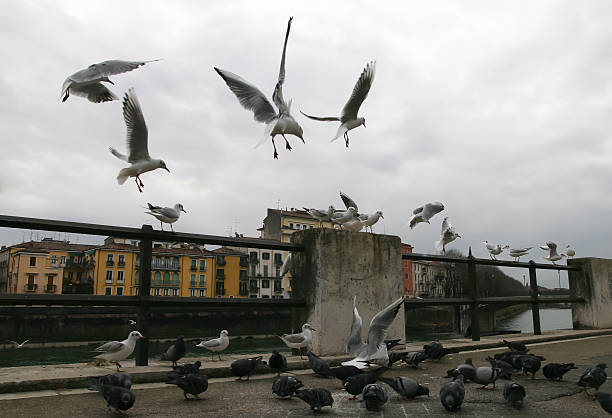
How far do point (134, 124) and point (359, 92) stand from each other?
3.15 metres

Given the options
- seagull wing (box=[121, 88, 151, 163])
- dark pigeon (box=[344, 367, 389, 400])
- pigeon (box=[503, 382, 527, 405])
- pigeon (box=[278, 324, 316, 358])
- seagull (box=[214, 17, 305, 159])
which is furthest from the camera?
seagull (box=[214, 17, 305, 159])

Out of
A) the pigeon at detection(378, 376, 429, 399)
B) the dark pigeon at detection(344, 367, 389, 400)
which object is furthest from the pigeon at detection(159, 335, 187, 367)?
the pigeon at detection(378, 376, 429, 399)

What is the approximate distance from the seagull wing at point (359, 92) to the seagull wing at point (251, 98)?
118 cm

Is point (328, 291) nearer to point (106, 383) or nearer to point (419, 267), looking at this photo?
point (106, 383)

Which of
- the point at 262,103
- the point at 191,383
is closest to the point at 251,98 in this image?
the point at 262,103

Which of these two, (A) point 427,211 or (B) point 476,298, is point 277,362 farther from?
(A) point 427,211

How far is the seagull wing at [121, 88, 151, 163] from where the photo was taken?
549 cm

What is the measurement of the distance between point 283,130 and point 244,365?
3.19 m

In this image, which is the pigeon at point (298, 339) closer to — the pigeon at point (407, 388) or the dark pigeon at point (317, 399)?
the pigeon at point (407, 388)

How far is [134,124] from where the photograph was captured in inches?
217

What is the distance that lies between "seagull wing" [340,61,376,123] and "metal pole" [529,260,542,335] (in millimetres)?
5388

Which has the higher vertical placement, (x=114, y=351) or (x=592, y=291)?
(x=592, y=291)

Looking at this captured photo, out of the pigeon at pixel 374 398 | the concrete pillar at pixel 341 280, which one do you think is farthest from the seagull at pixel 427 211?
the pigeon at pixel 374 398

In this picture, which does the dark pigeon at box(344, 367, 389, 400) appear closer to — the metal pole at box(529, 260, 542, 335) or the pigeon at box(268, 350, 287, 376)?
the pigeon at box(268, 350, 287, 376)
